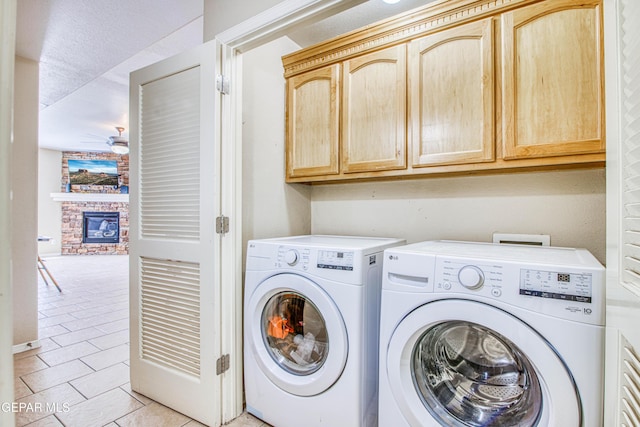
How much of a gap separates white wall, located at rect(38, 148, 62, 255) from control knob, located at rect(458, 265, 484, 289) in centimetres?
857

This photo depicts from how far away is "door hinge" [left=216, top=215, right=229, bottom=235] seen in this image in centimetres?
156

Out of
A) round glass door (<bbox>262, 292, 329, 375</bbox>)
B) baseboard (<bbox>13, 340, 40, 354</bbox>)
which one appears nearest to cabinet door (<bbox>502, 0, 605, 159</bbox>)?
round glass door (<bbox>262, 292, 329, 375</bbox>)

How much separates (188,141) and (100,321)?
8.11 ft

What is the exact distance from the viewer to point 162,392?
1730 millimetres

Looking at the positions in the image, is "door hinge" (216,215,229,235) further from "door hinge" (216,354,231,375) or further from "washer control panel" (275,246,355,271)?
"door hinge" (216,354,231,375)

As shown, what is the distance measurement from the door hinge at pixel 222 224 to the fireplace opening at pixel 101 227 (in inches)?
290

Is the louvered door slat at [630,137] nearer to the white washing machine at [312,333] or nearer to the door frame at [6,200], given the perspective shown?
the white washing machine at [312,333]

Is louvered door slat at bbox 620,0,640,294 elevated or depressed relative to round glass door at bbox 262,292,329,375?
elevated

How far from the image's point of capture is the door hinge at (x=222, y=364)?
157 centimetres

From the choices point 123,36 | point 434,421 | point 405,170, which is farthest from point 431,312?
point 123,36

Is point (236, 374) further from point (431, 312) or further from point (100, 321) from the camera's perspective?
point (100, 321)

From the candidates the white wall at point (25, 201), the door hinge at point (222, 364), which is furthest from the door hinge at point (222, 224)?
the white wall at point (25, 201)

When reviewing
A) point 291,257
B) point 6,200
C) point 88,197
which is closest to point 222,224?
point 291,257

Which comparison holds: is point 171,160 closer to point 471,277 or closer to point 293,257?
point 293,257
